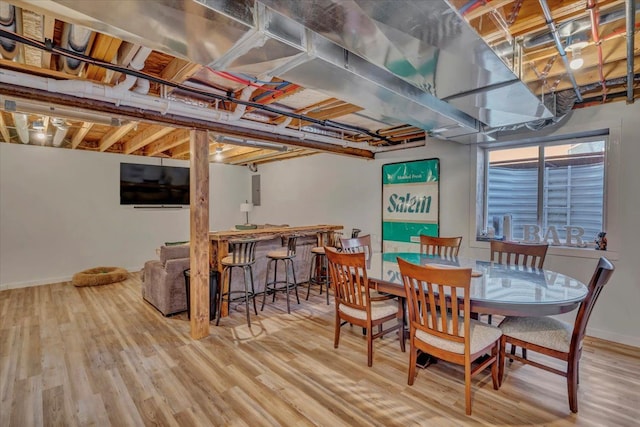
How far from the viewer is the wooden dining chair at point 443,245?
3.64m

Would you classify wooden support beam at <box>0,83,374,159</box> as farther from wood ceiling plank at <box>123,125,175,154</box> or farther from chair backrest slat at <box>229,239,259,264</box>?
chair backrest slat at <box>229,239,259,264</box>

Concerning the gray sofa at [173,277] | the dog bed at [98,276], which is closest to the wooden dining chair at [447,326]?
the gray sofa at [173,277]

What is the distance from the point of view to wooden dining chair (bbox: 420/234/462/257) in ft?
12.0

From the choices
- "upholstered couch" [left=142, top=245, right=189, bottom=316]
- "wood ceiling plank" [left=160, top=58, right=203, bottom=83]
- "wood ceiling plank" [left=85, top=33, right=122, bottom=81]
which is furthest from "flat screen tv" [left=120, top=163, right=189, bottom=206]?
"wood ceiling plank" [left=85, top=33, right=122, bottom=81]

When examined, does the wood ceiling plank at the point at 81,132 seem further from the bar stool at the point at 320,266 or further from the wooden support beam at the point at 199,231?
the bar stool at the point at 320,266

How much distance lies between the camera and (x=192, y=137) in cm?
324

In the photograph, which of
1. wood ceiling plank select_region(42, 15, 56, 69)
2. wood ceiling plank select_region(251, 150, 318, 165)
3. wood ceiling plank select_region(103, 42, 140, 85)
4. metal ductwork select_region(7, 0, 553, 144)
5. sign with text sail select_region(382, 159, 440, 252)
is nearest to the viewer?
metal ductwork select_region(7, 0, 553, 144)

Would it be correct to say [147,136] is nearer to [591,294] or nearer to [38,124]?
[38,124]

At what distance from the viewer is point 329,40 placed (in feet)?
5.54

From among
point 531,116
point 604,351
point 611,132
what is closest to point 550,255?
point 604,351

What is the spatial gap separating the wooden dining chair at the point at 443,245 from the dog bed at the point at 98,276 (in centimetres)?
521

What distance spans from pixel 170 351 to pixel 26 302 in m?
3.09

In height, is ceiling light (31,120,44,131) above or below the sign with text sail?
above

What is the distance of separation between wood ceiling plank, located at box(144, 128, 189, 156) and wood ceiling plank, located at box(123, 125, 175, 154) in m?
0.14
